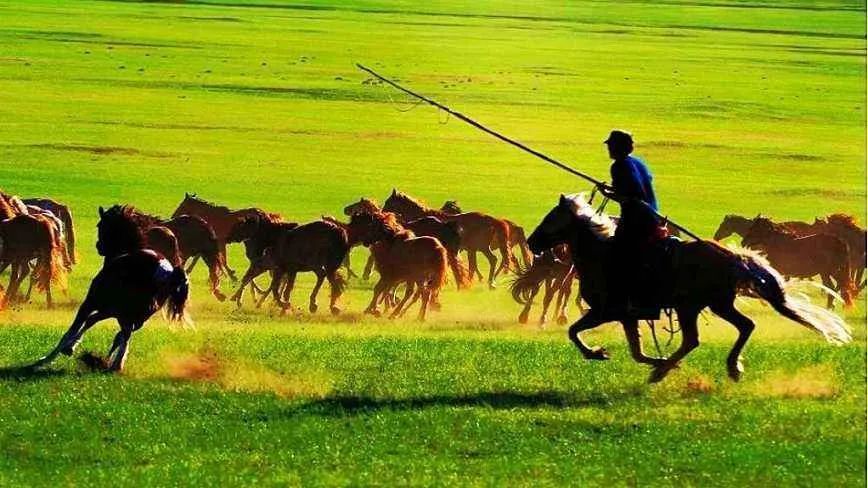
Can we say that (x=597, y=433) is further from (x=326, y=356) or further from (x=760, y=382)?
(x=326, y=356)

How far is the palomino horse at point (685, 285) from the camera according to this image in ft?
49.9

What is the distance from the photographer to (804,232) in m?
26.8

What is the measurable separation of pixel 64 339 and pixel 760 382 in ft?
20.8

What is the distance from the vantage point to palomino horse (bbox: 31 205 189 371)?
51.8 feet

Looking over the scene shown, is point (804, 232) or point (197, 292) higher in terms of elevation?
point (804, 232)

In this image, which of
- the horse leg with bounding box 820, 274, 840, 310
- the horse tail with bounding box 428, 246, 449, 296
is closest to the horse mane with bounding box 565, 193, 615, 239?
the horse tail with bounding box 428, 246, 449, 296

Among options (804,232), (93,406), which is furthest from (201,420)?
(804,232)

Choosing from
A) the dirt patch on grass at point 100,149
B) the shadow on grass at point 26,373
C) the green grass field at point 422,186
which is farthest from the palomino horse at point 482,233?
the dirt patch on grass at point 100,149

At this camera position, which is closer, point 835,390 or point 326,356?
point 835,390

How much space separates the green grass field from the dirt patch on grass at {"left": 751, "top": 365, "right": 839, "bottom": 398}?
0.04 meters

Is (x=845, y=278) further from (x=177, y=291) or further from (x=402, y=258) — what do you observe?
(x=177, y=291)

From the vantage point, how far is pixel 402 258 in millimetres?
22812

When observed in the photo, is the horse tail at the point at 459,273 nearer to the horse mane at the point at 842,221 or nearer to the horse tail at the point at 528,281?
the horse tail at the point at 528,281

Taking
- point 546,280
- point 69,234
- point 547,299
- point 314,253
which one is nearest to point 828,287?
point 546,280
